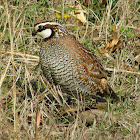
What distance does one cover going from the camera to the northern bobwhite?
12.8 feet

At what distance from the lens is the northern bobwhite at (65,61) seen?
154 inches

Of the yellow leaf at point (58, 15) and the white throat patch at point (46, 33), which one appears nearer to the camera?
the white throat patch at point (46, 33)

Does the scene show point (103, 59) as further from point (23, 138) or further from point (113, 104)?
point (23, 138)

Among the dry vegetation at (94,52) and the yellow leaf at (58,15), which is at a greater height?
the yellow leaf at (58,15)

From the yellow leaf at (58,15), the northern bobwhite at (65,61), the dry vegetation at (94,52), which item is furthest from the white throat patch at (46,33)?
the yellow leaf at (58,15)

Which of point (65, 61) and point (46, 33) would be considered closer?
point (65, 61)

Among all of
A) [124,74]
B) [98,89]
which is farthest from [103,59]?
[98,89]

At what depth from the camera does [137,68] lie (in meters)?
5.24

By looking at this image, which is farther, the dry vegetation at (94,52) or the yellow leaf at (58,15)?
the yellow leaf at (58,15)

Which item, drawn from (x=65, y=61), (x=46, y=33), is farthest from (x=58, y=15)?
(x=65, y=61)

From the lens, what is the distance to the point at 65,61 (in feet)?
12.8

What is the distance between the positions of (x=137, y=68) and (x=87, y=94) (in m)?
1.40

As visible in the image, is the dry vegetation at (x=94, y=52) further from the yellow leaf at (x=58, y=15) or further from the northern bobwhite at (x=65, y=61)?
the northern bobwhite at (x=65, y=61)

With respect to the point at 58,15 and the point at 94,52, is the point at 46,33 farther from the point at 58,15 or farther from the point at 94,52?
the point at 58,15
